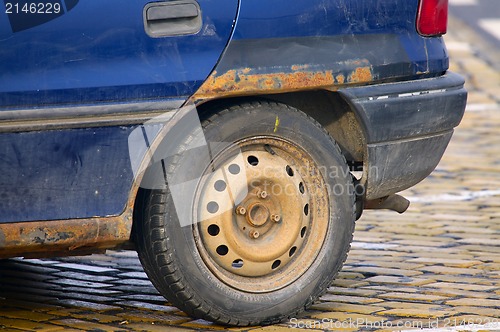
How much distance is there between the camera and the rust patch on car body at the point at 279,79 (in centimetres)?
406

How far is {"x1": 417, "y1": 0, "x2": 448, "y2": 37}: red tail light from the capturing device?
4.51 metres

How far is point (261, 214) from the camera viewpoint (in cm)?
428

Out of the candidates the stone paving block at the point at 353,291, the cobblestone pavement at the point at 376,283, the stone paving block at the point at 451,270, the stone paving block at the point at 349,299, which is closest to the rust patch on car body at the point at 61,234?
the cobblestone pavement at the point at 376,283

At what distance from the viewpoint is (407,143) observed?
4.48 metres

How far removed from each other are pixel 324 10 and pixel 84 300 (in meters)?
1.74

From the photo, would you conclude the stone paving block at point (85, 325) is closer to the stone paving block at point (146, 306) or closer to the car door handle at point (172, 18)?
the stone paving block at point (146, 306)

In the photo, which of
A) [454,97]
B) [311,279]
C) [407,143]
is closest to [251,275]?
[311,279]

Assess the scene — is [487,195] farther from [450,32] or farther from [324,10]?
[450,32]

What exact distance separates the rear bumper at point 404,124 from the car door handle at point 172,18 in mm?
688

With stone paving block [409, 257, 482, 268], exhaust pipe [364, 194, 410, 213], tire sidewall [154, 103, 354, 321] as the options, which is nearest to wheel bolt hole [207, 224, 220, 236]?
tire sidewall [154, 103, 354, 321]

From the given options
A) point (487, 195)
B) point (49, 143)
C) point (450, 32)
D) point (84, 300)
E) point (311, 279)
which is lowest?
point (450, 32)

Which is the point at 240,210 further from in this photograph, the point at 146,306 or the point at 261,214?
the point at 146,306

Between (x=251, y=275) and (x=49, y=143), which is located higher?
(x=49, y=143)

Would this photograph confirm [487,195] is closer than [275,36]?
No
